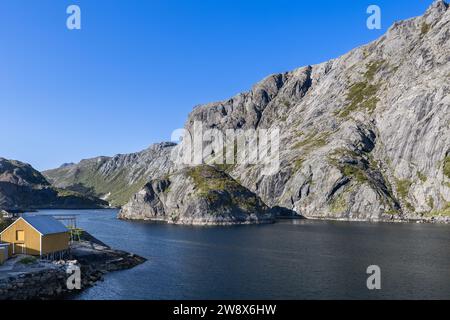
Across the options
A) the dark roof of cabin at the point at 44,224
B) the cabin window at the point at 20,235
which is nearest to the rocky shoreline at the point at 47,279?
the dark roof of cabin at the point at 44,224

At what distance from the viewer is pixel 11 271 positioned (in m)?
69.8

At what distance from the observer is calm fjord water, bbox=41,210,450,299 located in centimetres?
7219

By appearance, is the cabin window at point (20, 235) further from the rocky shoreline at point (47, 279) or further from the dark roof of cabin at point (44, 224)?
the rocky shoreline at point (47, 279)

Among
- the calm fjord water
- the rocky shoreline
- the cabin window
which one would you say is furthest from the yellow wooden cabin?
the calm fjord water

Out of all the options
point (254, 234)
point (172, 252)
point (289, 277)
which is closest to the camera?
point (289, 277)

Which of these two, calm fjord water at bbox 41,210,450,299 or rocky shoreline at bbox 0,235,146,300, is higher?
rocky shoreline at bbox 0,235,146,300

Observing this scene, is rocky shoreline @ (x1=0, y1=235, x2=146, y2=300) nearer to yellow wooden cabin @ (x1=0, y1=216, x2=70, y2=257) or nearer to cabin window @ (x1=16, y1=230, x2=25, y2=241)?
yellow wooden cabin @ (x1=0, y1=216, x2=70, y2=257)

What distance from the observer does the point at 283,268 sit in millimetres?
93562

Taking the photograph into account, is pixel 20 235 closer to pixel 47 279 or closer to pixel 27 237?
pixel 27 237

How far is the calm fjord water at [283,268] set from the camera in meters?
72.2
